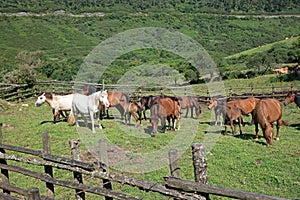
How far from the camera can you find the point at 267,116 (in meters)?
10.6

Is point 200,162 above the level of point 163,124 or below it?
above

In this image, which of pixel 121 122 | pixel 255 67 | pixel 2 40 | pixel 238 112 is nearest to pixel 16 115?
pixel 121 122

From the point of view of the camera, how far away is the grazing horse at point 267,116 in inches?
389

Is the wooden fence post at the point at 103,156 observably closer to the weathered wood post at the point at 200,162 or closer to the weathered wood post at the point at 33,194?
the weathered wood post at the point at 33,194

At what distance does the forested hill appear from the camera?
5381 inches

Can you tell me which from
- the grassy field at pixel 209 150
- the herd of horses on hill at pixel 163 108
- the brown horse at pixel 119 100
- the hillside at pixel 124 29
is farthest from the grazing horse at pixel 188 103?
the hillside at pixel 124 29

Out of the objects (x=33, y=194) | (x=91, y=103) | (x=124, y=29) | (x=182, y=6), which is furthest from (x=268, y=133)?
(x=182, y=6)

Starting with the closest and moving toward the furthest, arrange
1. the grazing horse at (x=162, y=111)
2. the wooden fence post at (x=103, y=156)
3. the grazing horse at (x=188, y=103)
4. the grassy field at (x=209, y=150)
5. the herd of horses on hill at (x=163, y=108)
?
1. the wooden fence post at (x=103, y=156)
2. the grassy field at (x=209, y=150)
3. the herd of horses on hill at (x=163, y=108)
4. the grazing horse at (x=162, y=111)
5. the grazing horse at (x=188, y=103)

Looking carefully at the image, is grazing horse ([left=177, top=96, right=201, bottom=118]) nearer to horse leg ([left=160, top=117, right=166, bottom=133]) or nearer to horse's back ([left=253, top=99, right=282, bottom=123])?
horse leg ([left=160, top=117, right=166, bottom=133])

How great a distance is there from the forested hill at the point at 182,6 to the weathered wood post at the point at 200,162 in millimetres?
135935

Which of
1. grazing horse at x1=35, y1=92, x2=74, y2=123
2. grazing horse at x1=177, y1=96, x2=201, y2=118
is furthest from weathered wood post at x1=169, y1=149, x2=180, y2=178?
grazing horse at x1=177, y1=96, x2=201, y2=118

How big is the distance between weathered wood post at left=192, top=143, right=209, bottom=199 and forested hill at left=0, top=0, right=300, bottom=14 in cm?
13593

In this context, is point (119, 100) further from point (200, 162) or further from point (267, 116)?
point (200, 162)

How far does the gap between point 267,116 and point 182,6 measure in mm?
150309
